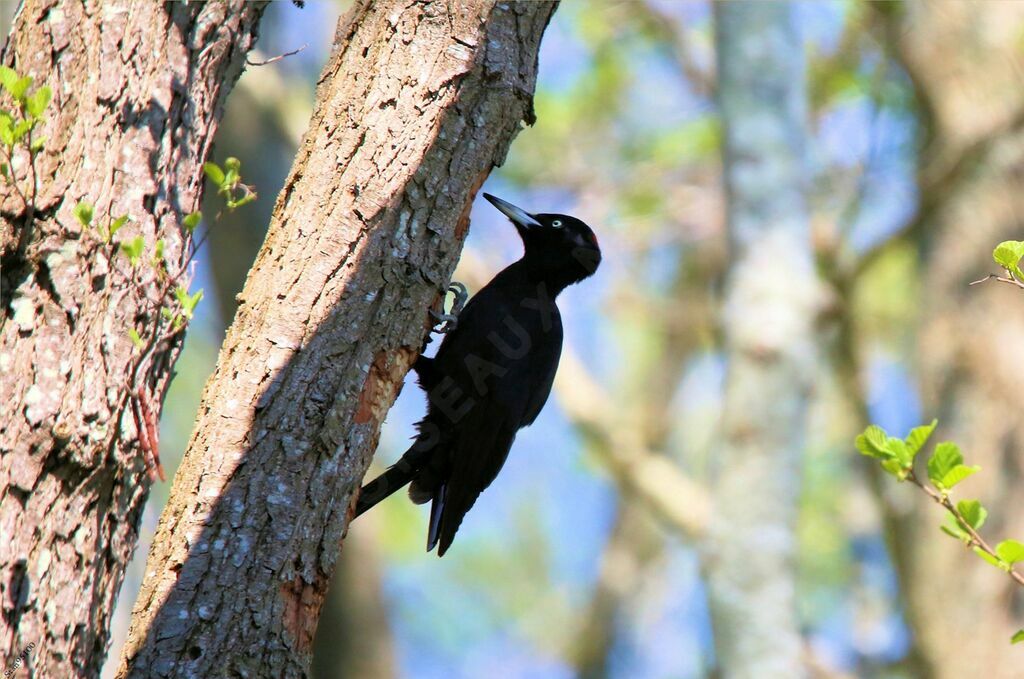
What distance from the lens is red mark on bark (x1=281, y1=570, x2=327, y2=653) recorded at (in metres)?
2.27

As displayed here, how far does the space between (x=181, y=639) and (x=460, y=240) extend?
1.28 m

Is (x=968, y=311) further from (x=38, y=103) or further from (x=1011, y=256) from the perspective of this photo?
(x=38, y=103)

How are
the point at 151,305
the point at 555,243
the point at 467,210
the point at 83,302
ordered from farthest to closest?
the point at 555,243 < the point at 467,210 < the point at 151,305 < the point at 83,302

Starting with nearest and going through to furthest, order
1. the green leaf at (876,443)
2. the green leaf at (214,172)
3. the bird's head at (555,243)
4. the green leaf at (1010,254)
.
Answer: the green leaf at (1010,254) < the green leaf at (876,443) < the green leaf at (214,172) < the bird's head at (555,243)

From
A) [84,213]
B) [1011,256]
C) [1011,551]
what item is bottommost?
[1011,551]

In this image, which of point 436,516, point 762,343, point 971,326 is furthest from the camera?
point 971,326

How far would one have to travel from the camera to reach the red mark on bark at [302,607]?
227cm

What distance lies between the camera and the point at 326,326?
2.49m

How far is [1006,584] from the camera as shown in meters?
5.44

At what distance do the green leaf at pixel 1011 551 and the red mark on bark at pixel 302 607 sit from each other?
4.87 ft

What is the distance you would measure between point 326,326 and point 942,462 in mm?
1453

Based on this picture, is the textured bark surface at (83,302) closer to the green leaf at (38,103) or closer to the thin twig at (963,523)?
the green leaf at (38,103)

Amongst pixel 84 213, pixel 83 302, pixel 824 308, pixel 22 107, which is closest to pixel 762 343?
pixel 824 308

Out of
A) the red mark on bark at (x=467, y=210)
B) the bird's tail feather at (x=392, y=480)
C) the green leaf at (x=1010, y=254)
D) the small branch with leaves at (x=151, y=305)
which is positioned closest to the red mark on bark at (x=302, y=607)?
the small branch with leaves at (x=151, y=305)
